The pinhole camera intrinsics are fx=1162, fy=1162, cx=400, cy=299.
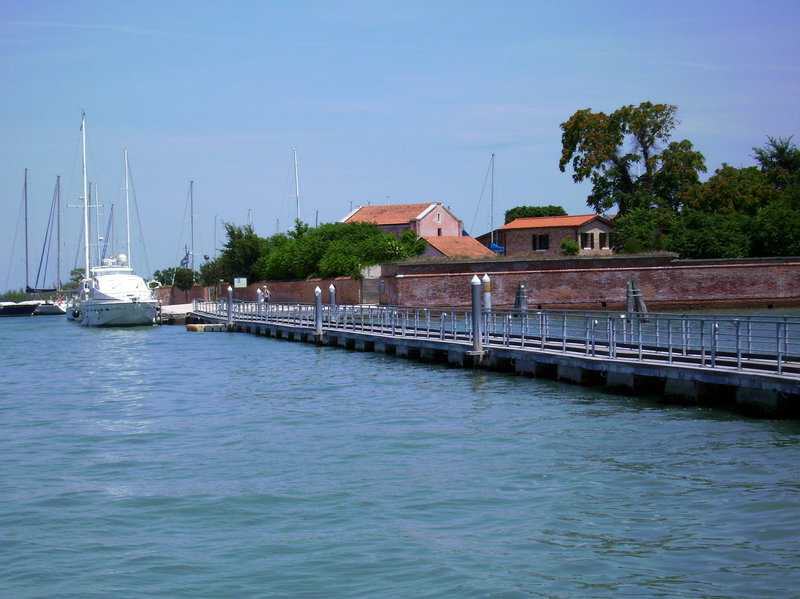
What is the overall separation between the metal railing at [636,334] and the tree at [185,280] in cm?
6128

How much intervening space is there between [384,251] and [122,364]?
35635 mm

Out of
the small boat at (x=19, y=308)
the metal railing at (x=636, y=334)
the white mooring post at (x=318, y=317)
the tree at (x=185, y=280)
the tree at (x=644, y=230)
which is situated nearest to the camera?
the metal railing at (x=636, y=334)

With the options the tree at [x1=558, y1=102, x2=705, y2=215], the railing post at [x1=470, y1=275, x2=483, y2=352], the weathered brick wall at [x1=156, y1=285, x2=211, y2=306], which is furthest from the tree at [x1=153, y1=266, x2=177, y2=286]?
the railing post at [x1=470, y1=275, x2=483, y2=352]

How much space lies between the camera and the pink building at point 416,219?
95500 millimetres

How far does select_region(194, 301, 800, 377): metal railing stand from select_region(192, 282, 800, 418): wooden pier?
0.03m

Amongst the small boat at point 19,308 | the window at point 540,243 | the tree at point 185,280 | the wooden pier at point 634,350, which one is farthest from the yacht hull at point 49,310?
the wooden pier at point 634,350

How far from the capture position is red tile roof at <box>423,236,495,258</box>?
8294 centimetres

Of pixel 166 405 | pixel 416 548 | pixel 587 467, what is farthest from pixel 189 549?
pixel 166 405

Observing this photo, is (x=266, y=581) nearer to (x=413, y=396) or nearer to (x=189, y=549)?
(x=189, y=549)

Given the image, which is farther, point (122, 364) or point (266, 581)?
point (122, 364)

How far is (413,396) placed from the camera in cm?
2700

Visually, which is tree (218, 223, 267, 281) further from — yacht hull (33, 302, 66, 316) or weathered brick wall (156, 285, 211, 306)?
yacht hull (33, 302, 66, 316)

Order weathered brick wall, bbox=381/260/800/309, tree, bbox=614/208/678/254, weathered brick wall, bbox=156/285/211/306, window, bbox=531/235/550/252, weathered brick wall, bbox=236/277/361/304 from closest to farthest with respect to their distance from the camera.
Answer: weathered brick wall, bbox=381/260/800/309 → weathered brick wall, bbox=236/277/361/304 → tree, bbox=614/208/678/254 → window, bbox=531/235/550/252 → weathered brick wall, bbox=156/285/211/306

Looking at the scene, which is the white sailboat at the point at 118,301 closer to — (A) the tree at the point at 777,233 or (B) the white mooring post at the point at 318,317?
(B) the white mooring post at the point at 318,317
